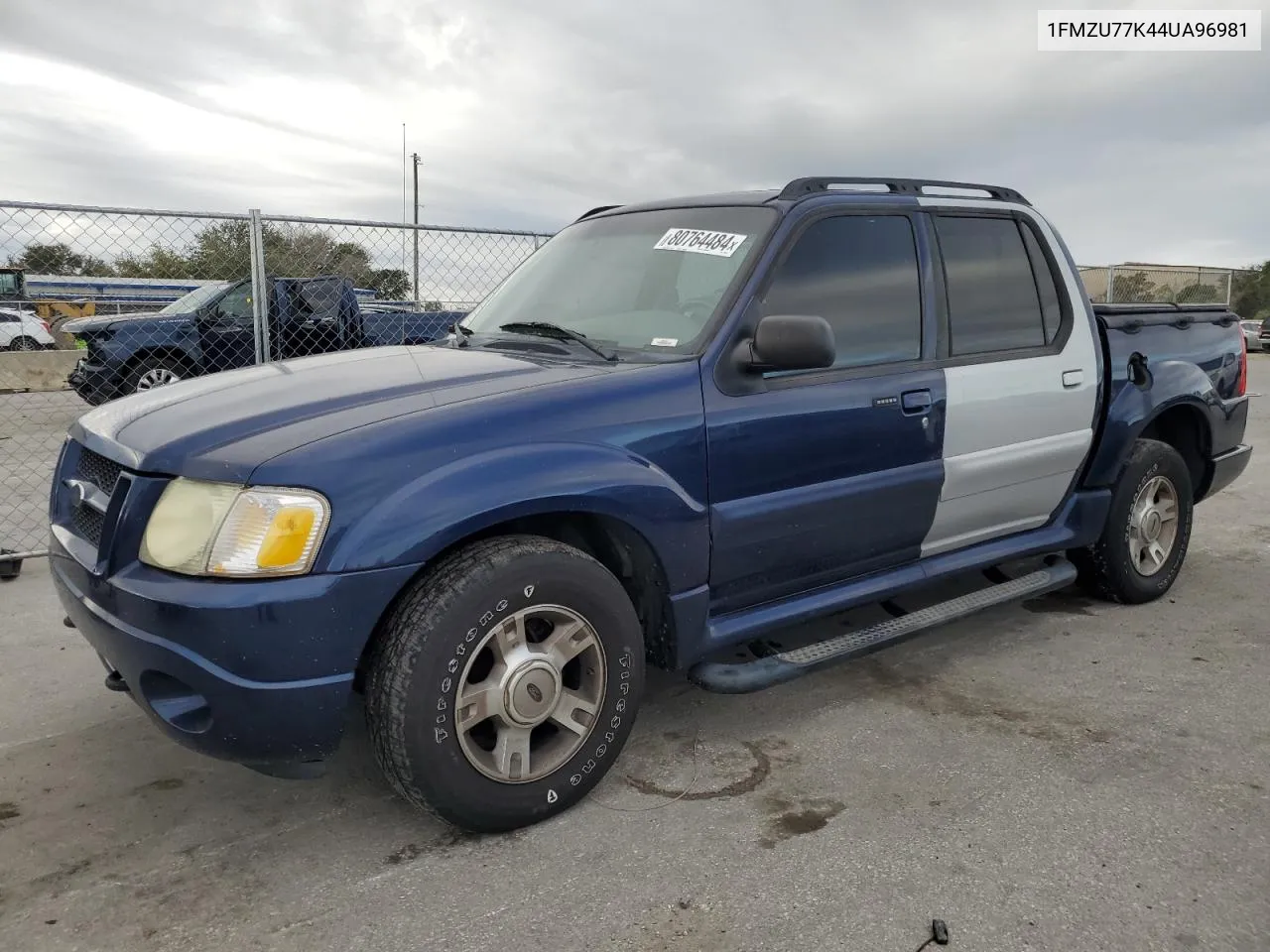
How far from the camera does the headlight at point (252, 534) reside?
2.27m

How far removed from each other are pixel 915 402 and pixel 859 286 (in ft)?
1.47

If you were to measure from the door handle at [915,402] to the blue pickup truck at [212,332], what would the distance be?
6965 mm

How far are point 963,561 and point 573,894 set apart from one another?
2.14 metres

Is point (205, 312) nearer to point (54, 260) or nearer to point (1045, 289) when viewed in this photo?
point (54, 260)

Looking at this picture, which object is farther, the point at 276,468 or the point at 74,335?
the point at 74,335

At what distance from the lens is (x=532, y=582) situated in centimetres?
253

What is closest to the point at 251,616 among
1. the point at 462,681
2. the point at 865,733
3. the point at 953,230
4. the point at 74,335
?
the point at 462,681

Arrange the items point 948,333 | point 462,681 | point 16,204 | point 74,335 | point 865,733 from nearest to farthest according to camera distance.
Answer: point 462,681, point 865,733, point 948,333, point 16,204, point 74,335

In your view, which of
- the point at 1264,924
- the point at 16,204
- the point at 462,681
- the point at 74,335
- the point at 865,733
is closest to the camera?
the point at 1264,924

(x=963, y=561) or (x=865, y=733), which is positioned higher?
(x=963, y=561)

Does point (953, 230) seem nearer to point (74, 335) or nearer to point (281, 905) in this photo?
point (281, 905)

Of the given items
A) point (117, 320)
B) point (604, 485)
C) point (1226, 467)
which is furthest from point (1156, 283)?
point (604, 485)

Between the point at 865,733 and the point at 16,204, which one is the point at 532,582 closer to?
the point at 865,733

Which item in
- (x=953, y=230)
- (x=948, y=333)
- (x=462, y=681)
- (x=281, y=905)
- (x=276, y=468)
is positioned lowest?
(x=281, y=905)
